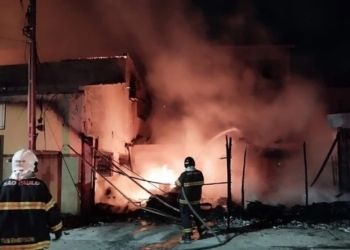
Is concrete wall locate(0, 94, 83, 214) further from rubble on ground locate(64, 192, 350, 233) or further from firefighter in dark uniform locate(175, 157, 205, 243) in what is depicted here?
firefighter in dark uniform locate(175, 157, 205, 243)

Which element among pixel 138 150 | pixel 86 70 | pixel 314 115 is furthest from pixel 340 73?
pixel 86 70

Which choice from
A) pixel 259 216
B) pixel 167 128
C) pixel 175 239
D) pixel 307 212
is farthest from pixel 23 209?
pixel 167 128

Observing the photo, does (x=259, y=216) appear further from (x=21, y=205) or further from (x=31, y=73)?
(x=21, y=205)

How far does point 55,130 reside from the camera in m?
12.4

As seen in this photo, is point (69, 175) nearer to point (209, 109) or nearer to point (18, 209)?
point (18, 209)

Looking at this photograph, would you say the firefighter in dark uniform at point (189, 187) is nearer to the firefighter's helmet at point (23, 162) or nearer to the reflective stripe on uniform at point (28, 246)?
the reflective stripe on uniform at point (28, 246)

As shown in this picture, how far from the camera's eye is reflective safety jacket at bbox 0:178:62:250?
13.7 feet

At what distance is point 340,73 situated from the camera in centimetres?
2698

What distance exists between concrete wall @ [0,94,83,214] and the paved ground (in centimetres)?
234

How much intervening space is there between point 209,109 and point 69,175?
955 cm

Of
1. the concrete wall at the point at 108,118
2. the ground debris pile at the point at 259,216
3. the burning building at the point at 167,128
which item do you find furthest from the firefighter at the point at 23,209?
the concrete wall at the point at 108,118

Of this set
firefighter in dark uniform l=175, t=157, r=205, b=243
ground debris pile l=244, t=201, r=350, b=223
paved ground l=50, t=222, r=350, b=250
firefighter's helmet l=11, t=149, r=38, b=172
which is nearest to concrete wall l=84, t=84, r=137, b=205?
paved ground l=50, t=222, r=350, b=250

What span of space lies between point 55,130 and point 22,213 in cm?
844

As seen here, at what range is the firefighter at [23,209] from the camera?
4.18 metres
